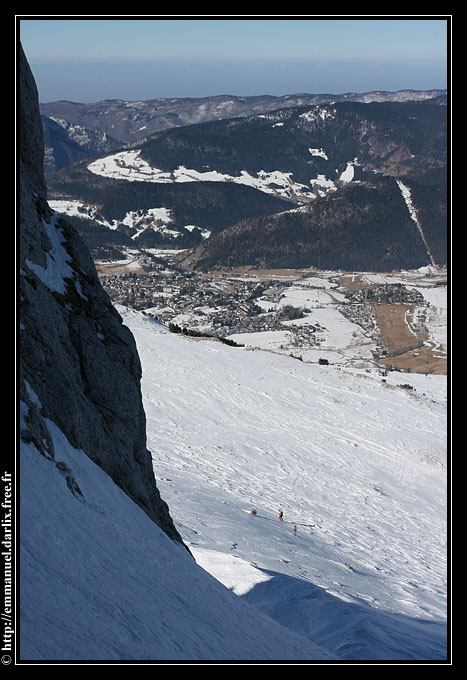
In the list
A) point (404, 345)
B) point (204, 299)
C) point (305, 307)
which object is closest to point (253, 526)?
point (404, 345)

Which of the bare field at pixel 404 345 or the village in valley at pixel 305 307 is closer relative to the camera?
the bare field at pixel 404 345

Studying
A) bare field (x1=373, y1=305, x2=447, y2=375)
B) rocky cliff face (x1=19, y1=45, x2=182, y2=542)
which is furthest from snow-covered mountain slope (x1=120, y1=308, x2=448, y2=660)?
bare field (x1=373, y1=305, x2=447, y2=375)

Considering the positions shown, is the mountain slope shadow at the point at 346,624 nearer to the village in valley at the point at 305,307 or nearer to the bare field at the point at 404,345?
the village in valley at the point at 305,307

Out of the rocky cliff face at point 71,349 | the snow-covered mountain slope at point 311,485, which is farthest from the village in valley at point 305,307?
the rocky cliff face at point 71,349

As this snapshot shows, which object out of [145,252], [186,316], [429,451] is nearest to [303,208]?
[145,252]

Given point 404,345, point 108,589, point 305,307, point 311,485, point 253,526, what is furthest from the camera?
point 305,307

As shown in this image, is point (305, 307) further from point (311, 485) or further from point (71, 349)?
point (71, 349)
